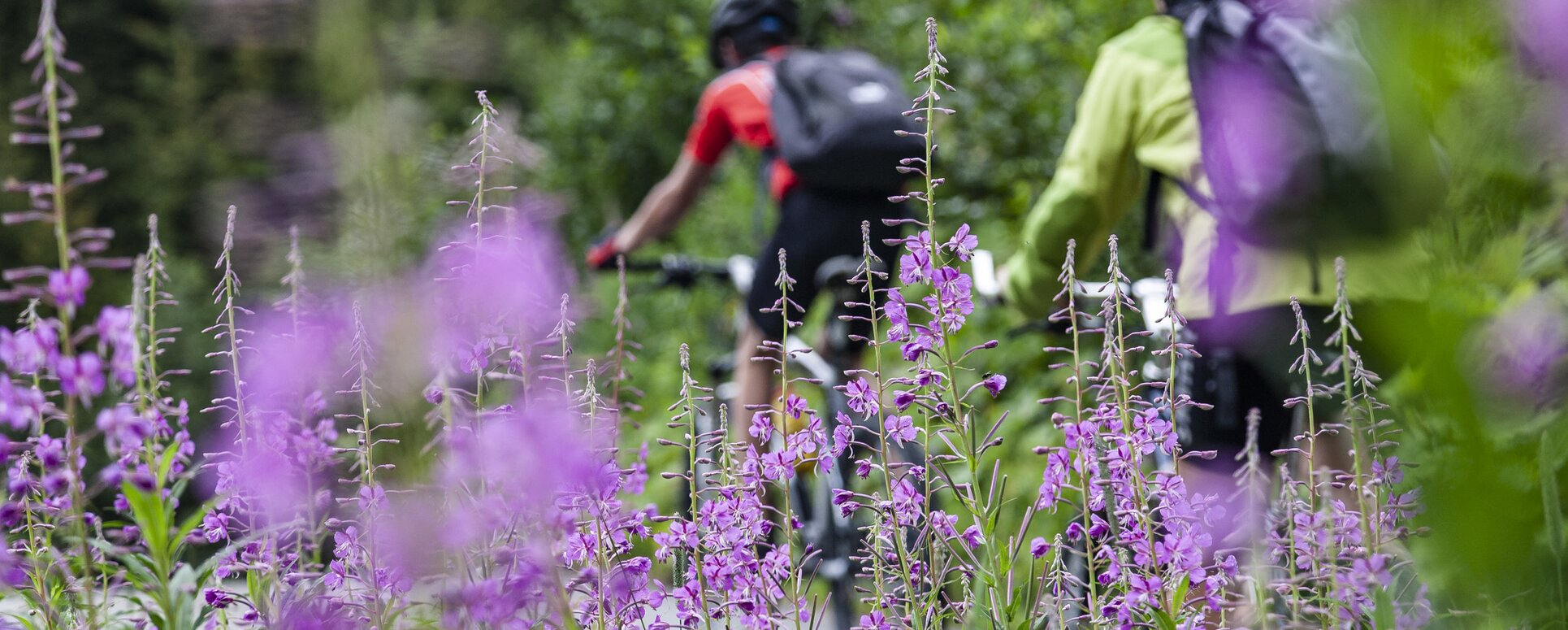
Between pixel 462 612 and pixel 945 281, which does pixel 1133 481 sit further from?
pixel 462 612

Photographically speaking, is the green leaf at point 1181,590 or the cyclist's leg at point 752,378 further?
the cyclist's leg at point 752,378

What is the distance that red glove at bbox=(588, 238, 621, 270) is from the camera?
180 inches

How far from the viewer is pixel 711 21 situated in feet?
14.8

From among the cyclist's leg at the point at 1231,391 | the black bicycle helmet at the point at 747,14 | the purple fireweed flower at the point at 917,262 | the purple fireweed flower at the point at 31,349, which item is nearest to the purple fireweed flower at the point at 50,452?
the purple fireweed flower at the point at 31,349

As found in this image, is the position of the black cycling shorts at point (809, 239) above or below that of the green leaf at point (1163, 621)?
above

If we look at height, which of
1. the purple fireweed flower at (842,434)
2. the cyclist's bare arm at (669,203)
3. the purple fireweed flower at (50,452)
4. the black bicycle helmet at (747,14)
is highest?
the black bicycle helmet at (747,14)

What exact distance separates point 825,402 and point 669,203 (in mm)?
912

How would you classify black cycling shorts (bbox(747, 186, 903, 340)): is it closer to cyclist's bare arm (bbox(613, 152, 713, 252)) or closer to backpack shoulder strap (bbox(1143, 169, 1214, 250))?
cyclist's bare arm (bbox(613, 152, 713, 252))

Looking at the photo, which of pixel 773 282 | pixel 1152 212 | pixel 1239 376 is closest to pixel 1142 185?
pixel 1152 212

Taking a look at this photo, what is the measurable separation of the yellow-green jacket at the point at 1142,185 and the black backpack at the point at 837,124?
3.86 ft

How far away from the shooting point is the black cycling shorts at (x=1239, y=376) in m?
2.29

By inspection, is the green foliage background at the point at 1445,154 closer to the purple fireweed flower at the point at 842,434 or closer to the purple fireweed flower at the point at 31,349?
the purple fireweed flower at the point at 31,349

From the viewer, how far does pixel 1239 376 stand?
2412mm

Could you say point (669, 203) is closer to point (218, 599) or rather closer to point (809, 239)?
point (809, 239)
